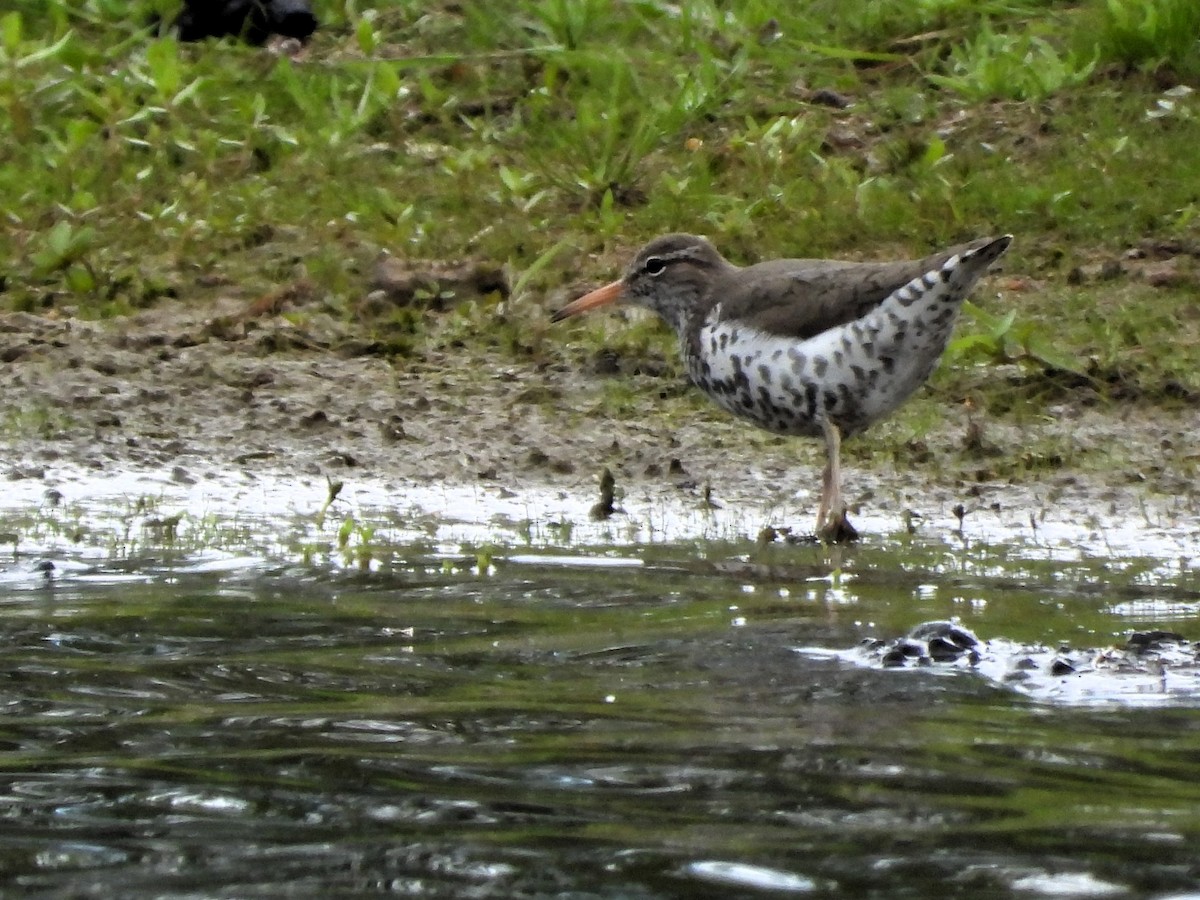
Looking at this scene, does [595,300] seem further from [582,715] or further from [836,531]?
[582,715]

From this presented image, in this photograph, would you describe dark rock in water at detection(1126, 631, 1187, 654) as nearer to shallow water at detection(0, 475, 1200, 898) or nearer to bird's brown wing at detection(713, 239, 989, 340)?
shallow water at detection(0, 475, 1200, 898)

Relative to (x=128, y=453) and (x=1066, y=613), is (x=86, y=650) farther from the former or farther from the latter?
(x=128, y=453)

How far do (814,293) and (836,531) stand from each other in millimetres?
1016

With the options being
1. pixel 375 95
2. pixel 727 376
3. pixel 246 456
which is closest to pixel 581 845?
pixel 727 376

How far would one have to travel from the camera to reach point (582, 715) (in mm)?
4234

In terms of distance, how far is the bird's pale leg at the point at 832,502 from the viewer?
21.2ft

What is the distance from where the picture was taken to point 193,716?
4242 mm

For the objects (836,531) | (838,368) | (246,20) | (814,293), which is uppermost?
(246,20)

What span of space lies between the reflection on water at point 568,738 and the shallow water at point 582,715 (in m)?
0.01

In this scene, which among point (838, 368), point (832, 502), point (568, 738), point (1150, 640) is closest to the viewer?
point (568, 738)

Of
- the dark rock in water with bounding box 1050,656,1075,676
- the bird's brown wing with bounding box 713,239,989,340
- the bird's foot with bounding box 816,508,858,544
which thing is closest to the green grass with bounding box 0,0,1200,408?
the bird's brown wing with bounding box 713,239,989,340

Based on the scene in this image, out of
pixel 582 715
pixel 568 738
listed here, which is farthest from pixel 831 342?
pixel 568 738

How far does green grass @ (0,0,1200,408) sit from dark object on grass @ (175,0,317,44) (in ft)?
0.56

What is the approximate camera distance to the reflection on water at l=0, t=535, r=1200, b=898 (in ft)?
10.8
